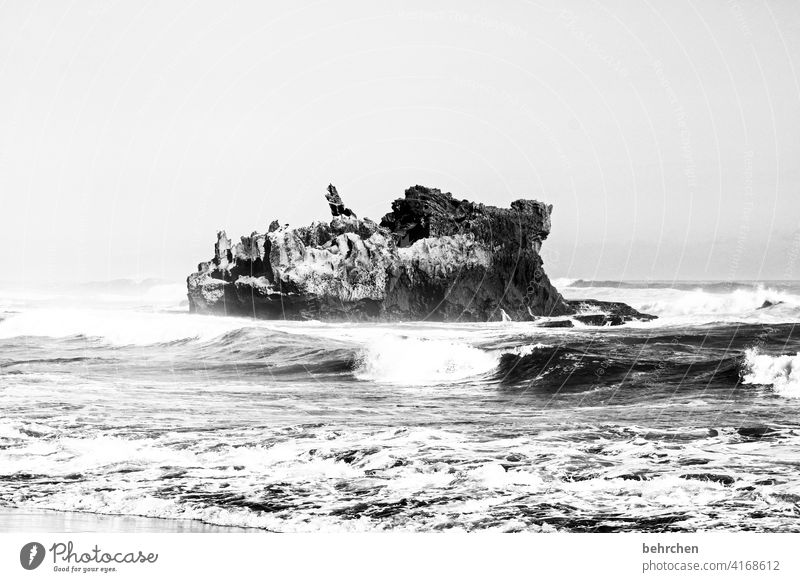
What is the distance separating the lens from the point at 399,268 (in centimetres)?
4072

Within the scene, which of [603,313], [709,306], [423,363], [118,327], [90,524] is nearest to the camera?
[90,524]

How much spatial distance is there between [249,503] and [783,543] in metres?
4.83

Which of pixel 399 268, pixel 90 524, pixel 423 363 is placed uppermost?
pixel 399 268

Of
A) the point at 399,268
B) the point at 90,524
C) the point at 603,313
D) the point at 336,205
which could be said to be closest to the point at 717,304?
the point at 603,313

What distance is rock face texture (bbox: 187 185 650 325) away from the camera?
128 feet

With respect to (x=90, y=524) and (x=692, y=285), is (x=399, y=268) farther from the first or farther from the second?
(x=692, y=285)

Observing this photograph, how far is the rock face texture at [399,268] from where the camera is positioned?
128 ft

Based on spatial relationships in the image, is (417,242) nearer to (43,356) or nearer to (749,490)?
(43,356)

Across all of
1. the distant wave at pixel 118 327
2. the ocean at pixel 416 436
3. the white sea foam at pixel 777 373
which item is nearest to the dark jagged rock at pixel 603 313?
the ocean at pixel 416 436

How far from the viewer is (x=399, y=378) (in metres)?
20.2

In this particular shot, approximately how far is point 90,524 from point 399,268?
33501 mm

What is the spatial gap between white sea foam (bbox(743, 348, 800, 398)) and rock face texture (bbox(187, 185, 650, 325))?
69.0ft

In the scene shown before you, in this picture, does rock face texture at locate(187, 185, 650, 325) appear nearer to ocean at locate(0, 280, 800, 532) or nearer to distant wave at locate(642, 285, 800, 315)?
distant wave at locate(642, 285, 800, 315)

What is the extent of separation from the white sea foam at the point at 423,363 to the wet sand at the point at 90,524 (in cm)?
1188
